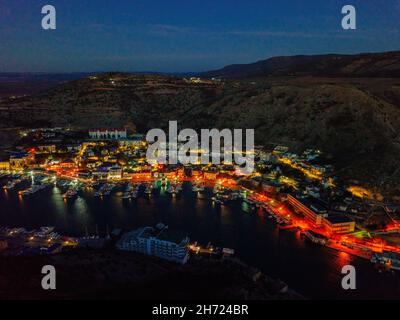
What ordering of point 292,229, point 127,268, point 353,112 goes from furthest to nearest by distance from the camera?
point 353,112, point 292,229, point 127,268

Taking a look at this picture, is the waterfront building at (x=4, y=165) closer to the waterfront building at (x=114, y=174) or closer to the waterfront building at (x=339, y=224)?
the waterfront building at (x=114, y=174)

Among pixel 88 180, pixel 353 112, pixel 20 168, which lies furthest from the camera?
pixel 353 112

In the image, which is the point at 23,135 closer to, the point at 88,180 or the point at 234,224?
the point at 88,180

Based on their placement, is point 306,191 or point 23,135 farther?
point 23,135

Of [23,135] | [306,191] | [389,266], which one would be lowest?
[389,266]

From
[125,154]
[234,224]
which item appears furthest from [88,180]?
[234,224]

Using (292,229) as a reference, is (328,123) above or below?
above

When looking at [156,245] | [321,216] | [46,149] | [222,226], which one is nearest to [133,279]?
[156,245]
